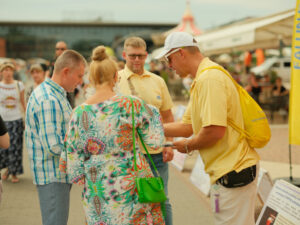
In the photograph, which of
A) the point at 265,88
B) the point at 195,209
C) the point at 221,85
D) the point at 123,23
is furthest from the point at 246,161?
the point at 123,23

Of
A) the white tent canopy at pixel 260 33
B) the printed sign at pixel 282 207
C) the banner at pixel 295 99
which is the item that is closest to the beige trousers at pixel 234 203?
the printed sign at pixel 282 207

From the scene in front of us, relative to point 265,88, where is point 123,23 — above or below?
above

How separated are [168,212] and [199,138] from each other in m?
1.46

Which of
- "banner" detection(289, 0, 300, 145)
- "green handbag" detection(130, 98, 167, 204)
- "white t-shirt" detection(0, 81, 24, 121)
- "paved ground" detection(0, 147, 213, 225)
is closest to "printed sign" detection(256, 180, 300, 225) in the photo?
"banner" detection(289, 0, 300, 145)

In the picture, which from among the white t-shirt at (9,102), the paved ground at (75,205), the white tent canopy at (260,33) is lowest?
the paved ground at (75,205)

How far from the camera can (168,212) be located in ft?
13.4

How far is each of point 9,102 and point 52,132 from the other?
471 centimetres

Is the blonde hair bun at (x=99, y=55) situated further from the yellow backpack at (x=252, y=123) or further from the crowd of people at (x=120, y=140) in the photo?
the yellow backpack at (x=252, y=123)

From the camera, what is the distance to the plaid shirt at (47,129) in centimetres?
303

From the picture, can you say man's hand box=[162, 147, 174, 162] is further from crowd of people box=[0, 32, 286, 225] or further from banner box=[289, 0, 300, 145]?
banner box=[289, 0, 300, 145]

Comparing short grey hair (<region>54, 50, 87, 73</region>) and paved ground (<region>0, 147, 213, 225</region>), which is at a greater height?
short grey hair (<region>54, 50, 87, 73</region>)

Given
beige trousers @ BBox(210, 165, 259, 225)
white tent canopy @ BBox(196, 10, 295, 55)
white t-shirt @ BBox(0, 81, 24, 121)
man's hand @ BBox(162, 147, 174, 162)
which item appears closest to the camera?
beige trousers @ BBox(210, 165, 259, 225)

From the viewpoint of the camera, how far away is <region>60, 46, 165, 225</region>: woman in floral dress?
2578mm

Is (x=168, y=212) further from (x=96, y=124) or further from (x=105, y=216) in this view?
(x=96, y=124)
